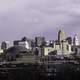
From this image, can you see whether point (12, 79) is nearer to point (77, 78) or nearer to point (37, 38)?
point (77, 78)

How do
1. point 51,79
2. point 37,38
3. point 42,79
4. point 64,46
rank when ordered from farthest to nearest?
1. point 37,38
2. point 64,46
3. point 42,79
4. point 51,79

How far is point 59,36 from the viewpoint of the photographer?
122 meters

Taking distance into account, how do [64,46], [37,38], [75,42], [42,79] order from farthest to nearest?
[75,42] → [37,38] → [64,46] → [42,79]

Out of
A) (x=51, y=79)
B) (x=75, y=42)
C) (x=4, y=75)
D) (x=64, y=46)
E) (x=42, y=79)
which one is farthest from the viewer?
(x=75, y=42)

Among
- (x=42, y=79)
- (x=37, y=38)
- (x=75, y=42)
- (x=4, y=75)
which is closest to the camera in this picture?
(x=42, y=79)

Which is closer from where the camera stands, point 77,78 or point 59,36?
point 77,78

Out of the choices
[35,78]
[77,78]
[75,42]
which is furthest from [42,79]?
[75,42]

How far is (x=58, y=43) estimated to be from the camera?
121 meters

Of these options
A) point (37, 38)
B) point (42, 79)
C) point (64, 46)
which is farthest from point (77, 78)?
point (37, 38)

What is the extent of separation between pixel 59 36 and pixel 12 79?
92338mm

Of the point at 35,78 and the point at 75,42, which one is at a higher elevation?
the point at 75,42

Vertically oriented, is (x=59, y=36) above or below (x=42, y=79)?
above

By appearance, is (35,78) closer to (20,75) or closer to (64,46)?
(20,75)

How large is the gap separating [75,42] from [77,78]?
116 metres
